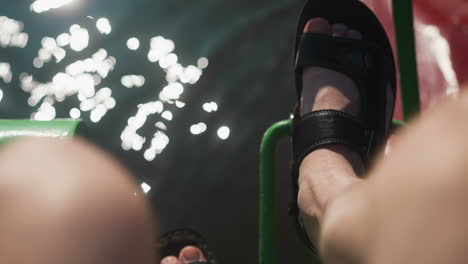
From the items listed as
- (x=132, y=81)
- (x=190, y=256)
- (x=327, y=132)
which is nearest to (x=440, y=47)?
(x=327, y=132)

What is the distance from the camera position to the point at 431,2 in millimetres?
1290

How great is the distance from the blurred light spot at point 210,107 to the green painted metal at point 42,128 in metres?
1.76

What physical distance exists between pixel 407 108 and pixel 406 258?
67 centimetres

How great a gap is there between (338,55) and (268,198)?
318 millimetres

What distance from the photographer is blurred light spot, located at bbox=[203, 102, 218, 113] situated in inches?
94.2

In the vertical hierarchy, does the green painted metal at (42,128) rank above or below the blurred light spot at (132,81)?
below

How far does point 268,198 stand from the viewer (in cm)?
100

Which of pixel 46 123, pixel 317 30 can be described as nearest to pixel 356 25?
pixel 317 30

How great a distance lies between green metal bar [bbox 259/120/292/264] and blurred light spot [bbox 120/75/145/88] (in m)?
1.52

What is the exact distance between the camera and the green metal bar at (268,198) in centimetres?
98

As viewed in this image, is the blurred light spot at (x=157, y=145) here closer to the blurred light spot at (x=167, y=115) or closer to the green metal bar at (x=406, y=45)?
the blurred light spot at (x=167, y=115)

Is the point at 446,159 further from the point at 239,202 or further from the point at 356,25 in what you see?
the point at 239,202

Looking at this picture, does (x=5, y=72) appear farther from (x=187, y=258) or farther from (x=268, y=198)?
(x=268, y=198)

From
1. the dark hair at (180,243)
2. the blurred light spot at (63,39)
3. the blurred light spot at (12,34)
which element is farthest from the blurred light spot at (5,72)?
the dark hair at (180,243)
